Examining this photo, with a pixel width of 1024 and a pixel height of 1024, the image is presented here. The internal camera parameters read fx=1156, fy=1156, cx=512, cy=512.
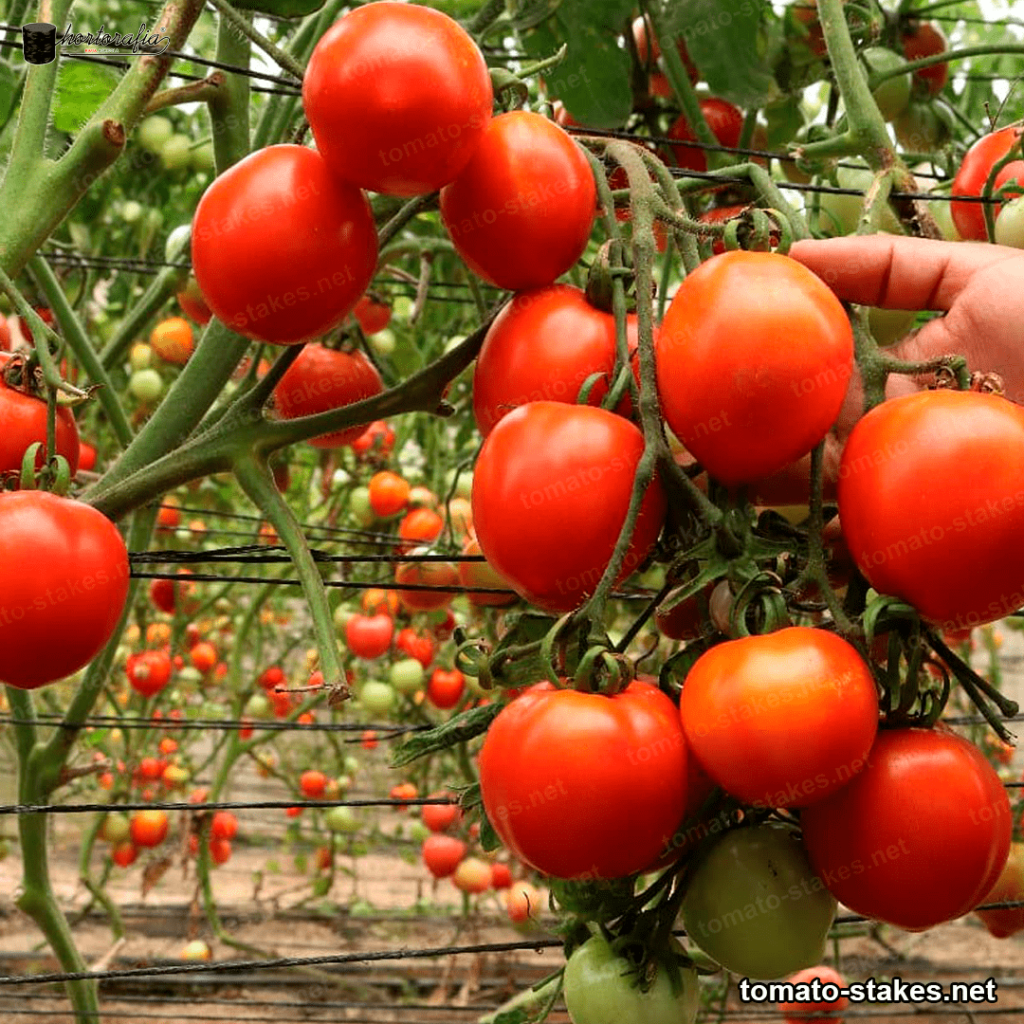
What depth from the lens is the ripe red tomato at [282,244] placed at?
580 mm

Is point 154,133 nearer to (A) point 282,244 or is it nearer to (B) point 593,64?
(B) point 593,64

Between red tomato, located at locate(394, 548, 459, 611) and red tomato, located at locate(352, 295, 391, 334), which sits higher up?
red tomato, located at locate(352, 295, 391, 334)

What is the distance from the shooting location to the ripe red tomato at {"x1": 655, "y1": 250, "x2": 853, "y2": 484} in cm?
50

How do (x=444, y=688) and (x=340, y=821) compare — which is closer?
(x=444, y=688)

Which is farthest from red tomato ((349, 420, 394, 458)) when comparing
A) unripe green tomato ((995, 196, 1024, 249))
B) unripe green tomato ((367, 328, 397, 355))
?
unripe green tomato ((995, 196, 1024, 249))

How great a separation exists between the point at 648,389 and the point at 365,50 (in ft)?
0.70

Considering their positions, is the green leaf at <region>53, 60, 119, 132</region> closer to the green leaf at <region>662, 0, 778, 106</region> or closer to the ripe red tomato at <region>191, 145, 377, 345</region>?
the ripe red tomato at <region>191, 145, 377, 345</region>

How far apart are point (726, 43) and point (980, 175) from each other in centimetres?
26

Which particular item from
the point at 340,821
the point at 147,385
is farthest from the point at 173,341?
the point at 340,821

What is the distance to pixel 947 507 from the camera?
0.49 m

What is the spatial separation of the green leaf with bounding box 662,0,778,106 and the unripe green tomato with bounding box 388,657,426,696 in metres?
1.65

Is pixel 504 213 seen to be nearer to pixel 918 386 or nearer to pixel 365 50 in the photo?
pixel 365 50

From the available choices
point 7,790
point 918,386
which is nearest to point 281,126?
point 918,386

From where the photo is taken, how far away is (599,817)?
48 centimetres
